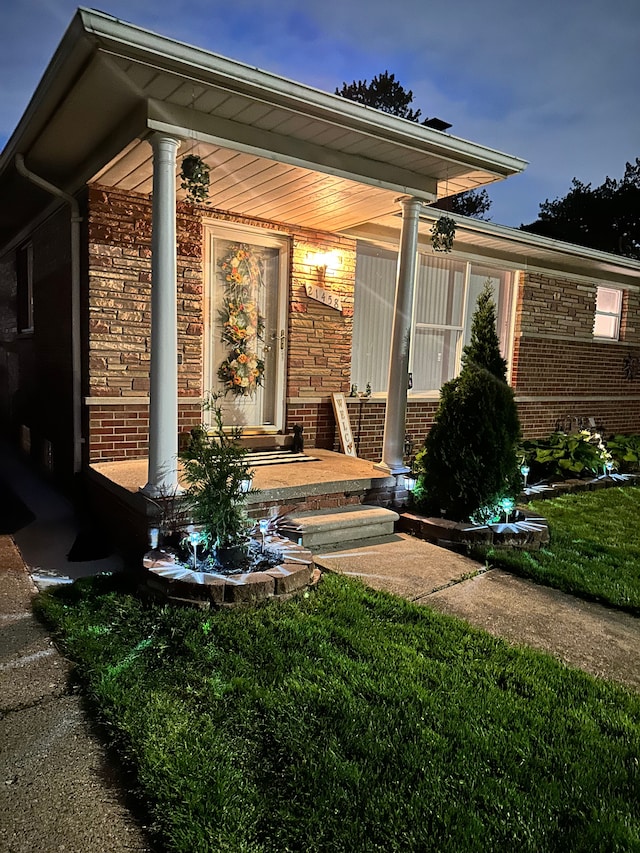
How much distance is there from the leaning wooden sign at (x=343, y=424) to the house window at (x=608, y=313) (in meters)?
5.59

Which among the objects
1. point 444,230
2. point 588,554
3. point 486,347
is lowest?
point 588,554

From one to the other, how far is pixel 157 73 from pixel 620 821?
Answer: 4.15 m

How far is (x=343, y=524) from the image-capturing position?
4914mm

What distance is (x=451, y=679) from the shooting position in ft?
9.25

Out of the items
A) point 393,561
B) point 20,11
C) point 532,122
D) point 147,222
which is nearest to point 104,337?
point 147,222

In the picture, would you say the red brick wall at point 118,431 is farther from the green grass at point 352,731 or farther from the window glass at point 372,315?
the window glass at point 372,315

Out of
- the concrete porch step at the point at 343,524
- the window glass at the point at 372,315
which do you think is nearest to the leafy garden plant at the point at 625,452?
the window glass at the point at 372,315

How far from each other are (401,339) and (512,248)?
3455 mm

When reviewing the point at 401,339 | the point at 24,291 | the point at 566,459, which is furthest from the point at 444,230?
the point at 24,291

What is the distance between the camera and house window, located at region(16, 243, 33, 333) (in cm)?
793

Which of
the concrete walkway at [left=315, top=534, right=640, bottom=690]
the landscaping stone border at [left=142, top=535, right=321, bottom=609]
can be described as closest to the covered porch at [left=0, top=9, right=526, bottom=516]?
the landscaping stone border at [left=142, top=535, right=321, bottom=609]

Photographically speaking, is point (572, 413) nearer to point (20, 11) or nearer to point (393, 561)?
point (393, 561)

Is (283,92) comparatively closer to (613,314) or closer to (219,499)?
(219,499)

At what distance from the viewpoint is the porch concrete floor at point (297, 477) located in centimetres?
476
